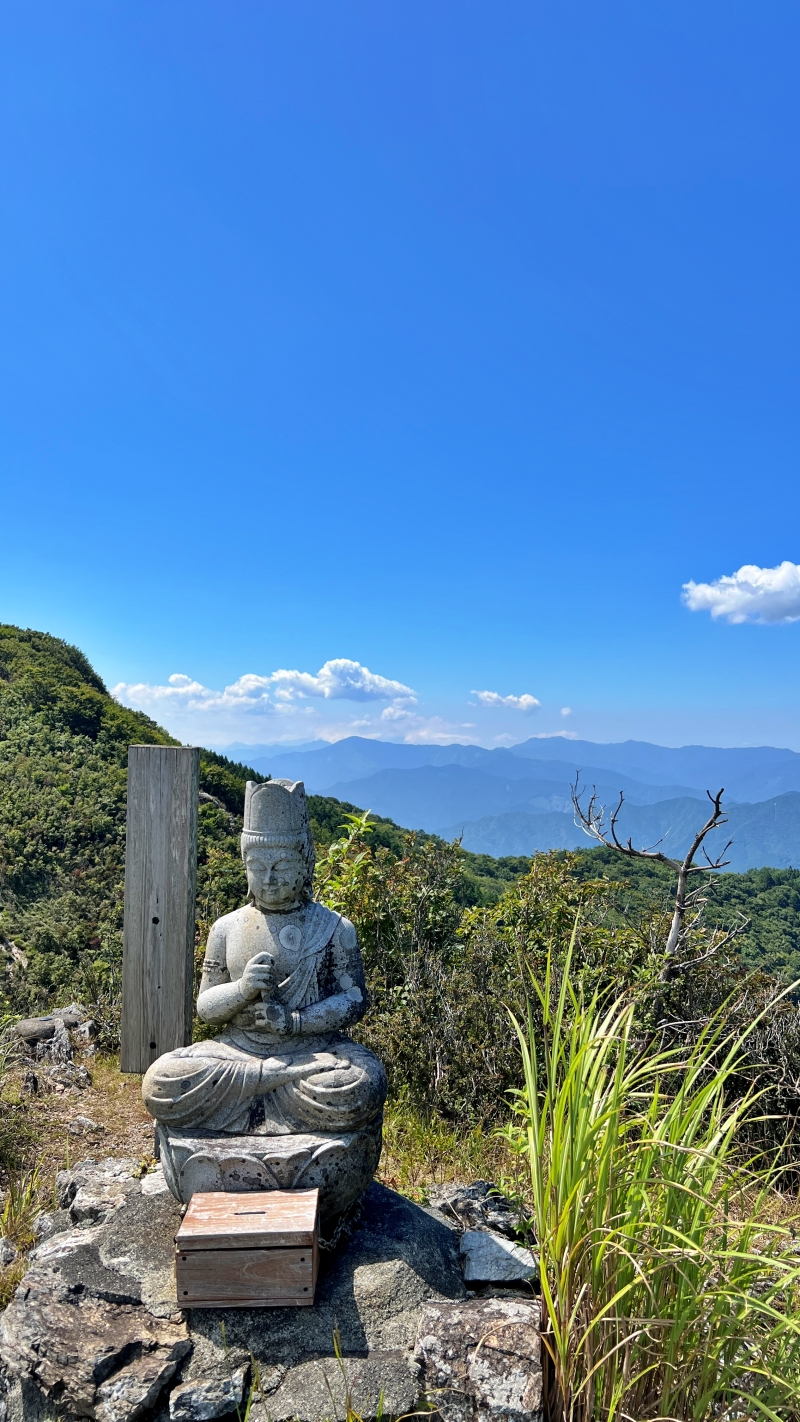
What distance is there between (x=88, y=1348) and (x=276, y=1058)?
1.29 m

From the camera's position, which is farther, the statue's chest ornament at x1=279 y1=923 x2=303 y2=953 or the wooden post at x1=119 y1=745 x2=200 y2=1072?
the wooden post at x1=119 y1=745 x2=200 y2=1072

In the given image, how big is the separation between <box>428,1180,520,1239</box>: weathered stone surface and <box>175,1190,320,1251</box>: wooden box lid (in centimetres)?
115

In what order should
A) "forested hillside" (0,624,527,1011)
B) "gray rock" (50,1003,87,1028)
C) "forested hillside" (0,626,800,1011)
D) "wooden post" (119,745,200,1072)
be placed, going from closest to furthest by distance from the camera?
"wooden post" (119,745,200,1072) → "gray rock" (50,1003,87,1028) → "forested hillside" (0,626,800,1011) → "forested hillside" (0,624,527,1011)

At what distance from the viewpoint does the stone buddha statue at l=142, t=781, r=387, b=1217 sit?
377cm

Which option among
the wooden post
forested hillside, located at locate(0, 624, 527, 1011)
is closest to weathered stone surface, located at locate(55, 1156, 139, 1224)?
the wooden post

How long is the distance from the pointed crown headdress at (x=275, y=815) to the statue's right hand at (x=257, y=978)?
56cm

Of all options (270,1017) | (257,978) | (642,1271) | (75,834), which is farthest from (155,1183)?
(75,834)

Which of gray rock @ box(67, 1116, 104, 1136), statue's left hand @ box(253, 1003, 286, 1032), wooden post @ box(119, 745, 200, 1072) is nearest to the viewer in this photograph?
statue's left hand @ box(253, 1003, 286, 1032)

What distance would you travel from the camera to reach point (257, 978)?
397cm

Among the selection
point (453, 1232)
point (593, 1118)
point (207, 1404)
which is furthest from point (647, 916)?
point (207, 1404)

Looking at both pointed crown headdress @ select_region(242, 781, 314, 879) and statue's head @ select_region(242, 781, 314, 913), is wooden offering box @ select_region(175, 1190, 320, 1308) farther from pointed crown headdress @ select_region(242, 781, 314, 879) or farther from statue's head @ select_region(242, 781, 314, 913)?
pointed crown headdress @ select_region(242, 781, 314, 879)

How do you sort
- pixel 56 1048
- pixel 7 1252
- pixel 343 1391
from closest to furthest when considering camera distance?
pixel 343 1391
pixel 7 1252
pixel 56 1048

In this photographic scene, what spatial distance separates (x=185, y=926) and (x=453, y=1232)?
235 cm

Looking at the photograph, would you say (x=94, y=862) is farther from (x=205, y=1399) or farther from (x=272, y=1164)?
(x=205, y=1399)
